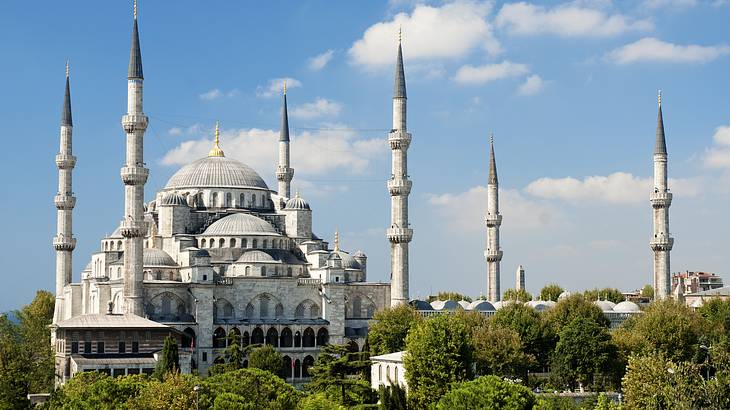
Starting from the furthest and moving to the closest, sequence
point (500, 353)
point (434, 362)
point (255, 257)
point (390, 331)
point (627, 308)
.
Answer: point (627, 308) < point (255, 257) < point (390, 331) < point (500, 353) < point (434, 362)

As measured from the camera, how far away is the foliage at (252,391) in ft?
117

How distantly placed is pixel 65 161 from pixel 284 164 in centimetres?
1307

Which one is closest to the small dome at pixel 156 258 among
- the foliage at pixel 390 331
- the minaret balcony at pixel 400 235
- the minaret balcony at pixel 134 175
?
the minaret balcony at pixel 134 175

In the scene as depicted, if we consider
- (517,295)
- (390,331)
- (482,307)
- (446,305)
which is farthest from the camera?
(517,295)

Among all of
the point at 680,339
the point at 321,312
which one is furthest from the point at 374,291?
the point at 680,339

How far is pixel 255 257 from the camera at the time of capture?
62781mm

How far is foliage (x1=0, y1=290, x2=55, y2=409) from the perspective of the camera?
3662 centimetres

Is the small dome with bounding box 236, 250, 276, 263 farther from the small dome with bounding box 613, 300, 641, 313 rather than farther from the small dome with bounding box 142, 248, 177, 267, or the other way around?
the small dome with bounding box 613, 300, 641, 313

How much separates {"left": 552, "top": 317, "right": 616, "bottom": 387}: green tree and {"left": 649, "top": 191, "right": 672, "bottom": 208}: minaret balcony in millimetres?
18273

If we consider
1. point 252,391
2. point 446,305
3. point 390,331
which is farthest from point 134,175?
point 252,391

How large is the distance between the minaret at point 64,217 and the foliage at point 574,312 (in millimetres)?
25941

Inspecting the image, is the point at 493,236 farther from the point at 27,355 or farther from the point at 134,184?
the point at 27,355

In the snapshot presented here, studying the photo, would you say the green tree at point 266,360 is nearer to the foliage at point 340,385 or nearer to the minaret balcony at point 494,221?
the foliage at point 340,385

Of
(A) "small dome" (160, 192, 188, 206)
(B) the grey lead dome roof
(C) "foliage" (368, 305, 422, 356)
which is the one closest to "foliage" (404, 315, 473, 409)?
(C) "foliage" (368, 305, 422, 356)
